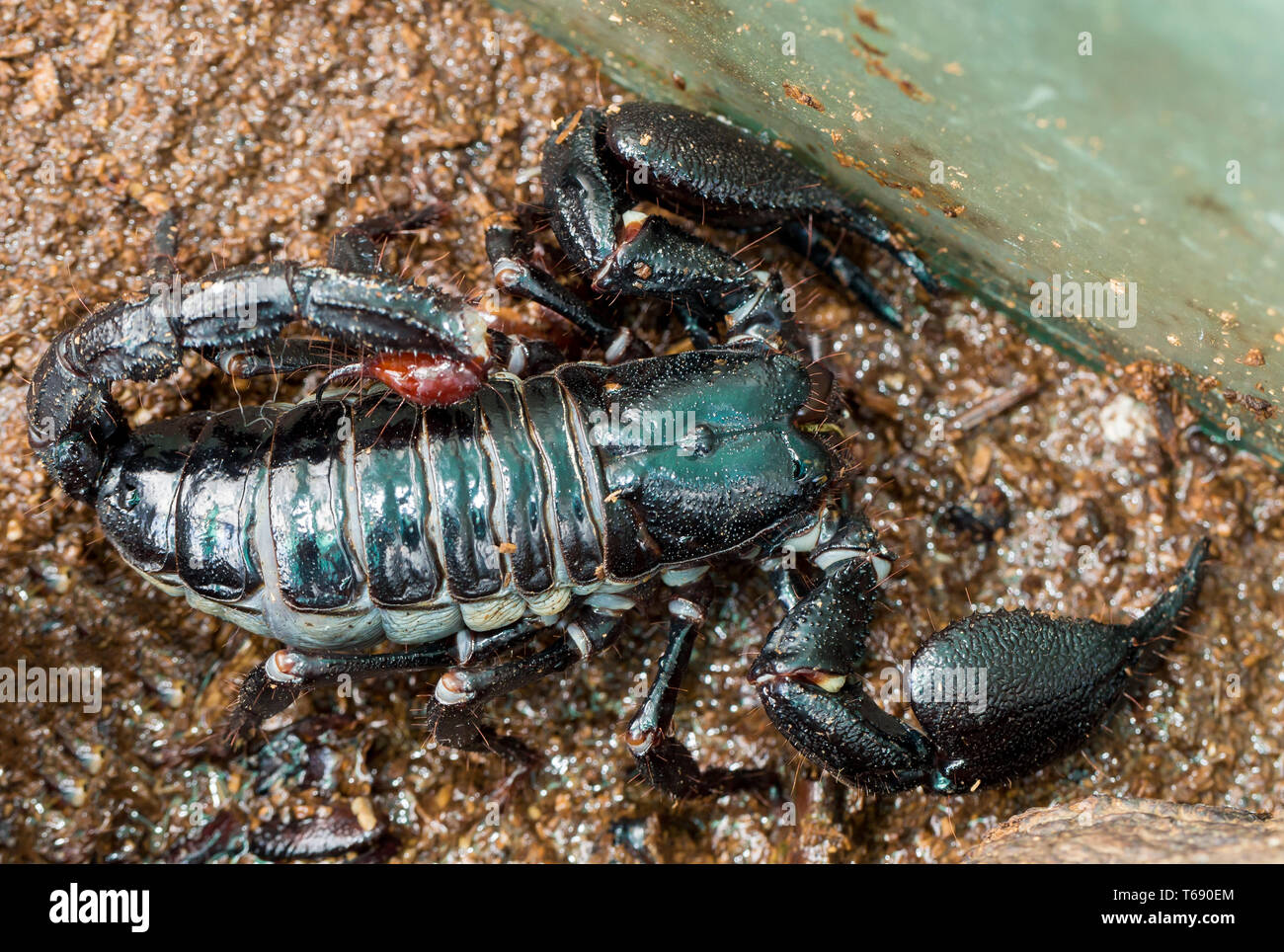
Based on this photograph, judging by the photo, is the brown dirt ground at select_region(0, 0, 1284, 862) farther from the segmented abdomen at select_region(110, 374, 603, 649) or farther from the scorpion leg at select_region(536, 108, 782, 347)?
the segmented abdomen at select_region(110, 374, 603, 649)

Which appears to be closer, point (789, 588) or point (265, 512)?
point (265, 512)

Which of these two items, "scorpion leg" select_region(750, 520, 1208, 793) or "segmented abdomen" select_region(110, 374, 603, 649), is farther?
"scorpion leg" select_region(750, 520, 1208, 793)

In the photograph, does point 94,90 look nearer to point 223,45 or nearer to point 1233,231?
point 223,45

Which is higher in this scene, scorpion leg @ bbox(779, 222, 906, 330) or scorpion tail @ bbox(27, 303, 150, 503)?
scorpion leg @ bbox(779, 222, 906, 330)

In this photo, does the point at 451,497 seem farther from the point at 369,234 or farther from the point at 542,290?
the point at 369,234

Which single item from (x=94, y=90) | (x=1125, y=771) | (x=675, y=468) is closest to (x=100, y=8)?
(x=94, y=90)

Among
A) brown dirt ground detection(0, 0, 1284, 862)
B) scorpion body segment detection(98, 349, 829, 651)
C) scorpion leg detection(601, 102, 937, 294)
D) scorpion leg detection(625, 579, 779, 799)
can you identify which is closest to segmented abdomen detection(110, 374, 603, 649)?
scorpion body segment detection(98, 349, 829, 651)
